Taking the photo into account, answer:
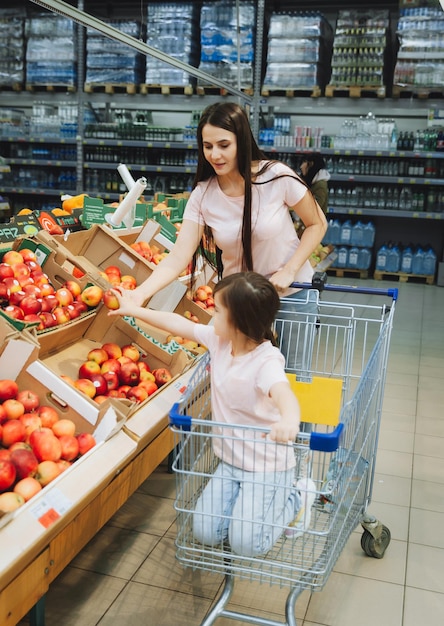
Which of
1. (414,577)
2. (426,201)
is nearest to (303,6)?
(426,201)

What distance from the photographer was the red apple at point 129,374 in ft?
8.79

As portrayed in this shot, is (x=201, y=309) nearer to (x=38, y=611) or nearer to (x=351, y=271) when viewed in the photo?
(x=38, y=611)

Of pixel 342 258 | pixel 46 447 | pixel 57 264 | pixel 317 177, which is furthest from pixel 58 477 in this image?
pixel 342 258

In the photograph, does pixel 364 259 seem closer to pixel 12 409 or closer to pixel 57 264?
pixel 57 264

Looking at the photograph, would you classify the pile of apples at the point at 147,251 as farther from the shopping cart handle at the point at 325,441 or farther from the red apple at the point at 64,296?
the shopping cart handle at the point at 325,441

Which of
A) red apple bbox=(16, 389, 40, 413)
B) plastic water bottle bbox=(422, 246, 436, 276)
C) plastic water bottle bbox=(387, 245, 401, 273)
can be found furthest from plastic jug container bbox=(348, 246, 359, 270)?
red apple bbox=(16, 389, 40, 413)

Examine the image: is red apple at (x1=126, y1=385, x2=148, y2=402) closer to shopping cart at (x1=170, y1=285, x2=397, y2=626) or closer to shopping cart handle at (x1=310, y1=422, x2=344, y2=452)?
shopping cart at (x1=170, y1=285, x2=397, y2=626)

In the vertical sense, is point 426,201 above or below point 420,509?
above

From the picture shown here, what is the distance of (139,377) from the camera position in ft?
8.94

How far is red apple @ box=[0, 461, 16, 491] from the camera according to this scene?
71.8 inches

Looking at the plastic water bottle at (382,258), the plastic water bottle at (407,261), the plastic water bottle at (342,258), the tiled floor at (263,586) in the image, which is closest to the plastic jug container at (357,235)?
the plastic water bottle at (342,258)

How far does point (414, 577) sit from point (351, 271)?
7.01 metres

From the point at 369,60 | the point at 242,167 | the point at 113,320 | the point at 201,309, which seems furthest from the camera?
the point at 369,60

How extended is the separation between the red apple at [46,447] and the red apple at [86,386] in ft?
1.48
